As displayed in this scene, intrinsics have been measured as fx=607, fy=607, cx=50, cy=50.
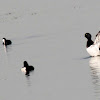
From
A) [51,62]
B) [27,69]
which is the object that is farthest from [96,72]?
[51,62]

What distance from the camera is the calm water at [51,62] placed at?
95.2ft

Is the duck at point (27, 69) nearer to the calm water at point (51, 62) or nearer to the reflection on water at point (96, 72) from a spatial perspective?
the calm water at point (51, 62)

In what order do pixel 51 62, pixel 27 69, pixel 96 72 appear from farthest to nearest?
pixel 51 62 < pixel 27 69 < pixel 96 72

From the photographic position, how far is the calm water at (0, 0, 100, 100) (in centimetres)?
2902

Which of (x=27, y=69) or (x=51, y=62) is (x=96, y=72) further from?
(x=51, y=62)

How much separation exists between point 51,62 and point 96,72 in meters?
6.68

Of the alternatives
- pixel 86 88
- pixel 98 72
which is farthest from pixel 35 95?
pixel 98 72

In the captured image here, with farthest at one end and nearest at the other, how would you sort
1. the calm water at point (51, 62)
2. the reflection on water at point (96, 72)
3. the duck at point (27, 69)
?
the duck at point (27, 69) < the calm water at point (51, 62) < the reflection on water at point (96, 72)

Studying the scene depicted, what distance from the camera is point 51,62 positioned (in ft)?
131

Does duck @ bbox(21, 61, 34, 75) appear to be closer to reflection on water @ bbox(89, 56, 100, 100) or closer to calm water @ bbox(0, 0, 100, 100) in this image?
calm water @ bbox(0, 0, 100, 100)

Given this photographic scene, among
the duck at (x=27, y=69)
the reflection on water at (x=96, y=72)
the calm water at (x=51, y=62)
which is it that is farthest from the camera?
the duck at (x=27, y=69)

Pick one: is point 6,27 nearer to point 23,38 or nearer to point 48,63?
point 23,38

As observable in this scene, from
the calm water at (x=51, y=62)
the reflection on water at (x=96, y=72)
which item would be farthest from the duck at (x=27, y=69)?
the reflection on water at (x=96, y=72)

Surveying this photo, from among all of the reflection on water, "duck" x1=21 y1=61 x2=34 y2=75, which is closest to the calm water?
the reflection on water
